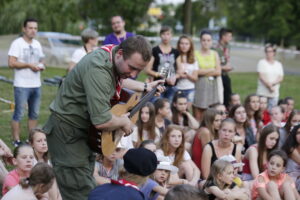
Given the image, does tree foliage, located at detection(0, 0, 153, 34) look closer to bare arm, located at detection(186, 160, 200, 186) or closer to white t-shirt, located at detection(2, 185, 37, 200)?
bare arm, located at detection(186, 160, 200, 186)

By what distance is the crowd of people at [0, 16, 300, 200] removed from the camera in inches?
164

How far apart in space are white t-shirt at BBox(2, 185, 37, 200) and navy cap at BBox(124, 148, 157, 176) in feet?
3.79

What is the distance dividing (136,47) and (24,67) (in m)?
4.22

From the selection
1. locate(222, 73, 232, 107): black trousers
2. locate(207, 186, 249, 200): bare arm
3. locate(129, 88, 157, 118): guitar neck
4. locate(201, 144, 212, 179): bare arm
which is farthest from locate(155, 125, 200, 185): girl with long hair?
locate(222, 73, 232, 107): black trousers

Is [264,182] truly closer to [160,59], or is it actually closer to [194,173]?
[194,173]

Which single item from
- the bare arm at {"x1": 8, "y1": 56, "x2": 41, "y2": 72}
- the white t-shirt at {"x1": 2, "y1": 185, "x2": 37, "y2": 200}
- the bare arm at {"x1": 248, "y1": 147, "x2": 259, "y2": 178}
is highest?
the bare arm at {"x1": 8, "y1": 56, "x2": 41, "y2": 72}

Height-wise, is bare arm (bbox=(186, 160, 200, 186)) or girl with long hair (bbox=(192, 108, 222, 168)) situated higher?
girl with long hair (bbox=(192, 108, 222, 168))

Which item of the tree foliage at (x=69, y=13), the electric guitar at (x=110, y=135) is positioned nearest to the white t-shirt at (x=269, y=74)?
the electric guitar at (x=110, y=135)

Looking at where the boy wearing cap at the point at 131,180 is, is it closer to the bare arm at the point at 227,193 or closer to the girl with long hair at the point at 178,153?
the bare arm at the point at 227,193

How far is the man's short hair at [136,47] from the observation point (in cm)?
411

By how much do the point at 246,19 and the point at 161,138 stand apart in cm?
4540

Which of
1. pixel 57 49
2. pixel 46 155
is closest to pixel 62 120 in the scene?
pixel 46 155

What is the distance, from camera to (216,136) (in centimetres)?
777

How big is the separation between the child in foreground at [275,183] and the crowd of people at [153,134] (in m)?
0.01
